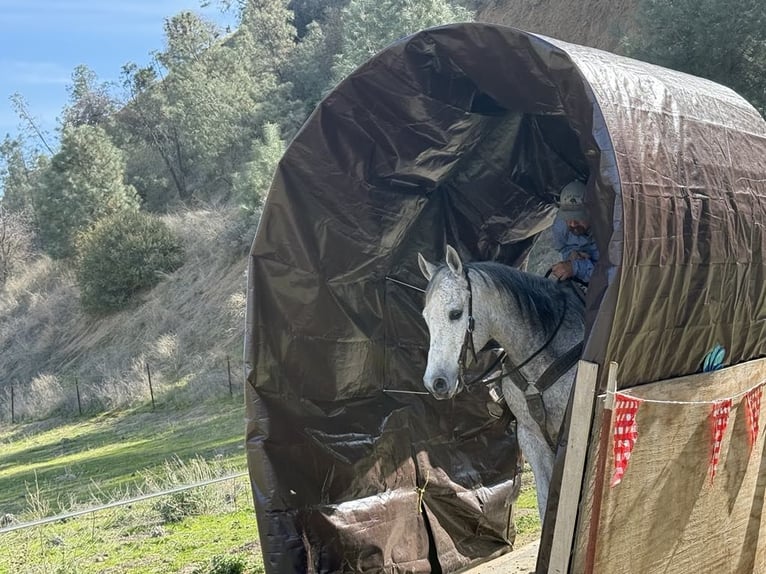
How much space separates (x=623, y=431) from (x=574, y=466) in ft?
0.92

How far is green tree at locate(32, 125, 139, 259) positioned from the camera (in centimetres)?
3416

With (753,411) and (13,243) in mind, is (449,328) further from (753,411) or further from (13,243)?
(13,243)

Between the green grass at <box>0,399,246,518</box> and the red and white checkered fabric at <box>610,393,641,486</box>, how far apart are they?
272 inches

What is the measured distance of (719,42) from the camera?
16.6 meters

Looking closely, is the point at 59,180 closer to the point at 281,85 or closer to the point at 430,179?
the point at 281,85

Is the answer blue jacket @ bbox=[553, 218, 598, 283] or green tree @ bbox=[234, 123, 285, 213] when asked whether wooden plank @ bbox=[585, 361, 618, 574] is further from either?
green tree @ bbox=[234, 123, 285, 213]

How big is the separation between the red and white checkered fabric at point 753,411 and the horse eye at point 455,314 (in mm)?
1657

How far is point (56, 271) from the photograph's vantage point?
3522cm

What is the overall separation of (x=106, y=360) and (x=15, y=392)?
3.72 m

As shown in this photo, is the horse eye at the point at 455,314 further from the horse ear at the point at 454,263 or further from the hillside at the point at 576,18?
the hillside at the point at 576,18

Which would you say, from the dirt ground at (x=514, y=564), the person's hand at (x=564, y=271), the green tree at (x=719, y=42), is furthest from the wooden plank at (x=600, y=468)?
the green tree at (x=719, y=42)

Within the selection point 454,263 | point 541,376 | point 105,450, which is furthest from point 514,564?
point 105,450

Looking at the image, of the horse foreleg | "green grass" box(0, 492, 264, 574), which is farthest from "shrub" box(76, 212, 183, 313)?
the horse foreleg

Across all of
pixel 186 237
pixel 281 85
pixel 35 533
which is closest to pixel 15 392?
pixel 186 237
